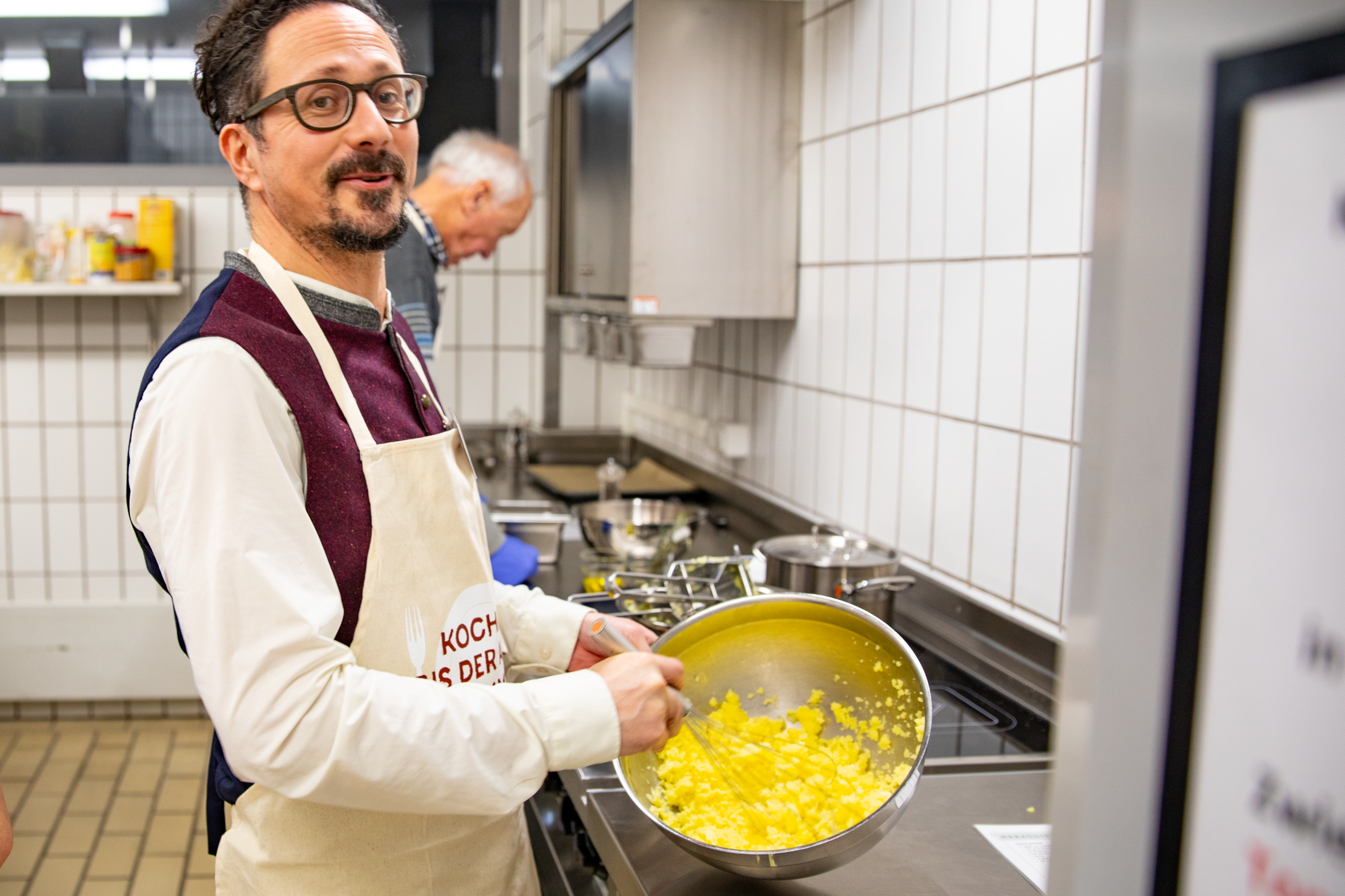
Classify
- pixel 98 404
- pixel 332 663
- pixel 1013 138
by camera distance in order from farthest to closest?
pixel 98 404 < pixel 1013 138 < pixel 332 663

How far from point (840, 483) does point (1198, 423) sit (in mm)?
2004

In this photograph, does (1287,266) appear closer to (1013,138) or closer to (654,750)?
(654,750)

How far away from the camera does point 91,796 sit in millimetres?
3344

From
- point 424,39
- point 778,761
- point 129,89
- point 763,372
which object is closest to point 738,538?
point 763,372

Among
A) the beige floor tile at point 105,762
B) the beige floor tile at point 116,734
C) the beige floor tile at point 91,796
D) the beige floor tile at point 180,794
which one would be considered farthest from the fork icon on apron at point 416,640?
the beige floor tile at point 116,734

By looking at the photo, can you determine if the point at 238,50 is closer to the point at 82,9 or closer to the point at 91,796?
the point at 91,796

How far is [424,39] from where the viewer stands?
410cm

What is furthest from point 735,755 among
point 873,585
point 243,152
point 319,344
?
point 243,152

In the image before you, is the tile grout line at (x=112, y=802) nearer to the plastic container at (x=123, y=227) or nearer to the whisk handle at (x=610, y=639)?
the plastic container at (x=123, y=227)

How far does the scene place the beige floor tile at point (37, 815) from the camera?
311 centimetres

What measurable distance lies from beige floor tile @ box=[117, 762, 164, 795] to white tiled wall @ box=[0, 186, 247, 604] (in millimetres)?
751

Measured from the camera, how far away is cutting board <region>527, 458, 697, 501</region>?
319cm

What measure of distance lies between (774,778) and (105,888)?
Result: 245 centimetres

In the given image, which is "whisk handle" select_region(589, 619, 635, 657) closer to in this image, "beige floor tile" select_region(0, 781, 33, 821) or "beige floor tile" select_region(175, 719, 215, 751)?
"beige floor tile" select_region(0, 781, 33, 821)
